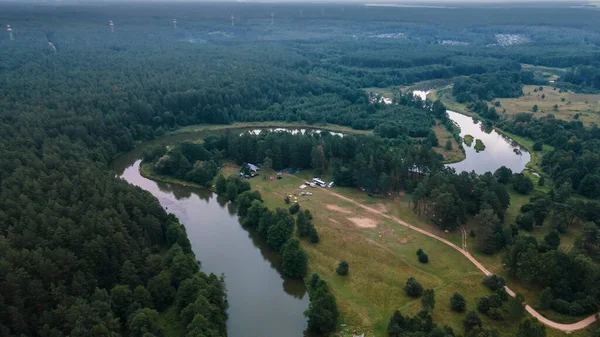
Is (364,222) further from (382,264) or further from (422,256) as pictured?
(422,256)

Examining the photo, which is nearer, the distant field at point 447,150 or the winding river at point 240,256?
the winding river at point 240,256

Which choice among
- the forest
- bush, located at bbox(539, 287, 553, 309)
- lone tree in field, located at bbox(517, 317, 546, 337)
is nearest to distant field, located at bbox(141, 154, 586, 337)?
bush, located at bbox(539, 287, 553, 309)

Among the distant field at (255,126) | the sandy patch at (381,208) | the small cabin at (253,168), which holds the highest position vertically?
the sandy patch at (381,208)

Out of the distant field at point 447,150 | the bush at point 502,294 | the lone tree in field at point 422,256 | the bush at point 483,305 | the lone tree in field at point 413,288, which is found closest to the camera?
the bush at point 483,305

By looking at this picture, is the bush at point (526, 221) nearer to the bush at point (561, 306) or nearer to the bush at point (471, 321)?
the bush at point (561, 306)

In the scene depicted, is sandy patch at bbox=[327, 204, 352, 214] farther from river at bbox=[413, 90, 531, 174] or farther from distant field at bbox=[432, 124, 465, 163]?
distant field at bbox=[432, 124, 465, 163]

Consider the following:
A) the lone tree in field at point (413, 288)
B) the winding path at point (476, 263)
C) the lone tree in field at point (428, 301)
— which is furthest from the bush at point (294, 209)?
the lone tree in field at point (428, 301)

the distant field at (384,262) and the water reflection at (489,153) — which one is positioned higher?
the distant field at (384,262)

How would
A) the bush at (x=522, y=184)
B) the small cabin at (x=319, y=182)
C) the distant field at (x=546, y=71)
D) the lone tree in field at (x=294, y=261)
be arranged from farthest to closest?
the distant field at (x=546, y=71) < the small cabin at (x=319, y=182) < the bush at (x=522, y=184) < the lone tree in field at (x=294, y=261)
